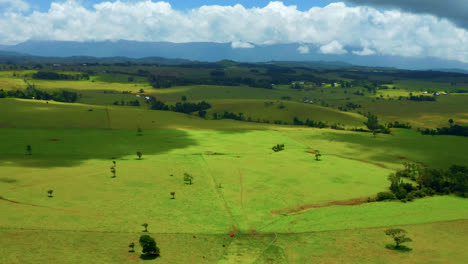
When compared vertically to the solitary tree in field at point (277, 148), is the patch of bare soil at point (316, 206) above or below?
below

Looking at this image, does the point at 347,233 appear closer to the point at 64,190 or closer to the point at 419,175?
the point at 419,175

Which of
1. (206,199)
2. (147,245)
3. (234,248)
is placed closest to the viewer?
(147,245)

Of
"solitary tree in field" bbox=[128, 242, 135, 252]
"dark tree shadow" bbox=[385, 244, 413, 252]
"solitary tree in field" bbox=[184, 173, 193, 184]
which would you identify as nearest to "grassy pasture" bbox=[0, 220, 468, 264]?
"solitary tree in field" bbox=[128, 242, 135, 252]

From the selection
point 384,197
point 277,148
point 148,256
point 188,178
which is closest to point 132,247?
point 148,256

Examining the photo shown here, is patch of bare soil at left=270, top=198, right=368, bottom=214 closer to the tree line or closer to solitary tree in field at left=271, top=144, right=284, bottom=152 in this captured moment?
the tree line

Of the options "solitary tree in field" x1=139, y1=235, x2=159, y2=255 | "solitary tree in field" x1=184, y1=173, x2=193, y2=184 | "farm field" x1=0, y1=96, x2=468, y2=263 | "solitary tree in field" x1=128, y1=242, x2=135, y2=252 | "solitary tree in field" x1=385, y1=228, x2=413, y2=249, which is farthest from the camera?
"solitary tree in field" x1=184, y1=173, x2=193, y2=184

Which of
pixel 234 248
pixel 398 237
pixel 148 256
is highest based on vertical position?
pixel 398 237

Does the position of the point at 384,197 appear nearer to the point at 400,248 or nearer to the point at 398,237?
the point at 398,237

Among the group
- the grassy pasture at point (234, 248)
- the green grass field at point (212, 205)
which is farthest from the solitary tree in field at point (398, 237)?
the green grass field at point (212, 205)

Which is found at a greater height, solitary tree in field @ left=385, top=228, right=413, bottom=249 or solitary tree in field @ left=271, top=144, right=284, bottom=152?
solitary tree in field @ left=271, top=144, right=284, bottom=152

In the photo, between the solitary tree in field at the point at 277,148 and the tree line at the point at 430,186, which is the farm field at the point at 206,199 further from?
the tree line at the point at 430,186

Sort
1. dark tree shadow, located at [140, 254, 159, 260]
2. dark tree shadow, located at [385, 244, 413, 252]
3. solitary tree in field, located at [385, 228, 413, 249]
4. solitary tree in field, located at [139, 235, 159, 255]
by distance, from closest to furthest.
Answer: solitary tree in field, located at [139, 235, 159, 255]
dark tree shadow, located at [140, 254, 159, 260]
dark tree shadow, located at [385, 244, 413, 252]
solitary tree in field, located at [385, 228, 413, 249]
